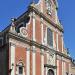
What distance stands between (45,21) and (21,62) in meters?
7.80

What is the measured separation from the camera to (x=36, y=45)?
30.2 m

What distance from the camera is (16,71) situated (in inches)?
1041

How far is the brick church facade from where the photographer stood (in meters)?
26.8

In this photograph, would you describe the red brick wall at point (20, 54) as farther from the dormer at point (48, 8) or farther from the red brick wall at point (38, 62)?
the dormer at point (48, 8)

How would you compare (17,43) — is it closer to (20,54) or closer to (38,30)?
(20,54)

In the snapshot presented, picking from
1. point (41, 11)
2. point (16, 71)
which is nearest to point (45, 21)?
point (41, 11)

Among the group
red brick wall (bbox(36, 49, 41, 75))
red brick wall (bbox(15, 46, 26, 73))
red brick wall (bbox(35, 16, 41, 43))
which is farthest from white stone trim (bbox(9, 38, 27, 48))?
red brick wall (bbox(35, 16, 41, 43))

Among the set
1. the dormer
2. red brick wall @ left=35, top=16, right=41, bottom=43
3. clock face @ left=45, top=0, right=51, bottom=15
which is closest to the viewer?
red brick wall @ left=35, top=16, right=41, bottom=43

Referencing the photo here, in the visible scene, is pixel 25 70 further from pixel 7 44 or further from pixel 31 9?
pixel 31 9

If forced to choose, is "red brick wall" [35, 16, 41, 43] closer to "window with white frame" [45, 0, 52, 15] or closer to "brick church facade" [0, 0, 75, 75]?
"brick church facade" [0, 0, 75, 75]

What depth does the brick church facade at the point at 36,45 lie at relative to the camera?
2680 centimetres

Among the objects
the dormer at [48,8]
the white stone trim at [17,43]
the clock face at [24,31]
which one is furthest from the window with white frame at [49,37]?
the white stone trim at [17,43]

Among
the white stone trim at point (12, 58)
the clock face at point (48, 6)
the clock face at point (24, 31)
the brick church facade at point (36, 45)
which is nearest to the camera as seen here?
the white stone trim at point (12, 58)

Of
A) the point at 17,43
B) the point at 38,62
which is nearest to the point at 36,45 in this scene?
the point at 38,62
